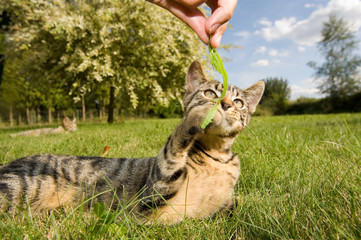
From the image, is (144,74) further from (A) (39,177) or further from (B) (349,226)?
(B) (349,226)

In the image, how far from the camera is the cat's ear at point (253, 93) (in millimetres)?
2508

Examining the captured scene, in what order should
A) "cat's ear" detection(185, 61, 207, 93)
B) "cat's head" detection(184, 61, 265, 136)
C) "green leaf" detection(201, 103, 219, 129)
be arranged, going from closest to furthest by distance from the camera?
"green leaf" detection(201, 103, 219, 129) < "cat's head" detection(184, 61, 265, 136) < "cat's ear" detection(185, 61, 207, 93)

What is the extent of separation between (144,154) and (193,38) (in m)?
8.14

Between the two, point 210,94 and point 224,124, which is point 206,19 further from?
point 224,124

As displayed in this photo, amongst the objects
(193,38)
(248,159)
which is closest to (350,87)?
(193,38)

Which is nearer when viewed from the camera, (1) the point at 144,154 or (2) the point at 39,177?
(2) the point at 39,177

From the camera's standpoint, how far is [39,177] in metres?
2.15

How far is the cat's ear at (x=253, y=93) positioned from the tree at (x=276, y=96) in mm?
24613

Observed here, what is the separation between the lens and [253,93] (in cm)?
253

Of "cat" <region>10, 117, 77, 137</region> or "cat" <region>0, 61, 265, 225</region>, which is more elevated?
"cat" <region>0, 61, 265, 225</region>

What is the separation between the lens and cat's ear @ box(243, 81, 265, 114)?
2.51 m

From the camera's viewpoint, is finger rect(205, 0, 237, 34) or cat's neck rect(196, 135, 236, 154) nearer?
finger rect(205, 0, 237, 34)

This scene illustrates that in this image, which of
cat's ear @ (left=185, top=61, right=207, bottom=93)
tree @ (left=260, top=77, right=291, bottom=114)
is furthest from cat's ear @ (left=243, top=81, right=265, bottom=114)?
tree @ (left=260, top=77, right=291, bottom=114)

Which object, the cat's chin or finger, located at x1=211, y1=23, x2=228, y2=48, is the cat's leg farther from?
finger, located at x1=211, y1=23, x2=228, y2=48
